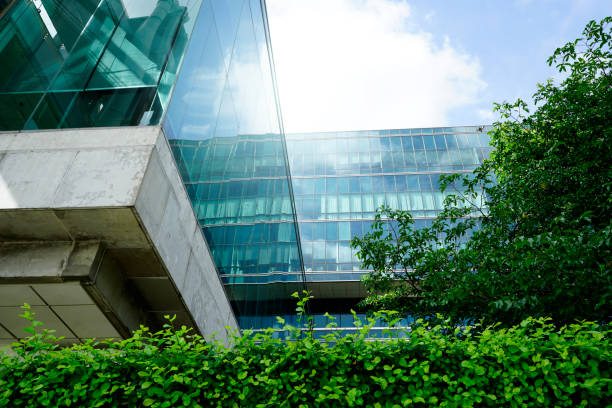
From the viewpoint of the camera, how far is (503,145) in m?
10.7

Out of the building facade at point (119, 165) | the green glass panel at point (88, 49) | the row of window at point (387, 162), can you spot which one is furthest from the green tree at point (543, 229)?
the row of window at point (387, 162)

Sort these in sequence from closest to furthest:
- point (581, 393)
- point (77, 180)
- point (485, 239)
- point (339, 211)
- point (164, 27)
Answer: point (581, 393)
point (77, 180)
point (164, 27)
point (485, 239)
point (339, 211)

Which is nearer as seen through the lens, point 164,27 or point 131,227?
point 131,227

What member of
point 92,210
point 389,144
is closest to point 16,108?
point 92,210

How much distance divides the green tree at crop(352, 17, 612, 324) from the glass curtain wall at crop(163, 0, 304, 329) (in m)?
3.68

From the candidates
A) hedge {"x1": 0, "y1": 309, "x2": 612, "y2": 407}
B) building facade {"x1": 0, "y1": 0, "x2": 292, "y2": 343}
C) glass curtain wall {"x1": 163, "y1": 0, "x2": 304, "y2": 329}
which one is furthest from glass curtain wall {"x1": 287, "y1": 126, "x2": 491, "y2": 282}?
hedge {"x1": 0, "y1": 309, "x2": 612, "y2": 407}

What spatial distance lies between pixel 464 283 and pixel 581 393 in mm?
4433

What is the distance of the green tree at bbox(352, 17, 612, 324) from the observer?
21.9 ft

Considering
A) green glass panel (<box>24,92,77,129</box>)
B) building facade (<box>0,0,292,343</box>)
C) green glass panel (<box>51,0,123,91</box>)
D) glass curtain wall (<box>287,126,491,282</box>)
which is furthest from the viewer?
glass curtain wall (<box>287,126,491,282</box>)

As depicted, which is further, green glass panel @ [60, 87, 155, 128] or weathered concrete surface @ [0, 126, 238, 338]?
green glass panel @ [60, 87, 155, 128]

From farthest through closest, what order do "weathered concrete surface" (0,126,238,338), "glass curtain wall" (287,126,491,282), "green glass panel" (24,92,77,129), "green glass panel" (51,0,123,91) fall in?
"glass curtain wall" (287,126,491,282) → "green glass panel" (51,0,123,91) → "green glass panel" (24,92,77,129) → "weathered concrete surface" (0,126,238,338)

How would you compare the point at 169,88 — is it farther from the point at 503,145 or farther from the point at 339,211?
the point at 339,211

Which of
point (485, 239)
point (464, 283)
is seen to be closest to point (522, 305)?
point (464, 283)

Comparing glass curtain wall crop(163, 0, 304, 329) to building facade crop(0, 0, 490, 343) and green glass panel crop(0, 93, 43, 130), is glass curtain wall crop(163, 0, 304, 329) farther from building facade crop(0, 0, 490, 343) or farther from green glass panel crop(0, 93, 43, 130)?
green glass panel crop(0, 93, 43, 130)
